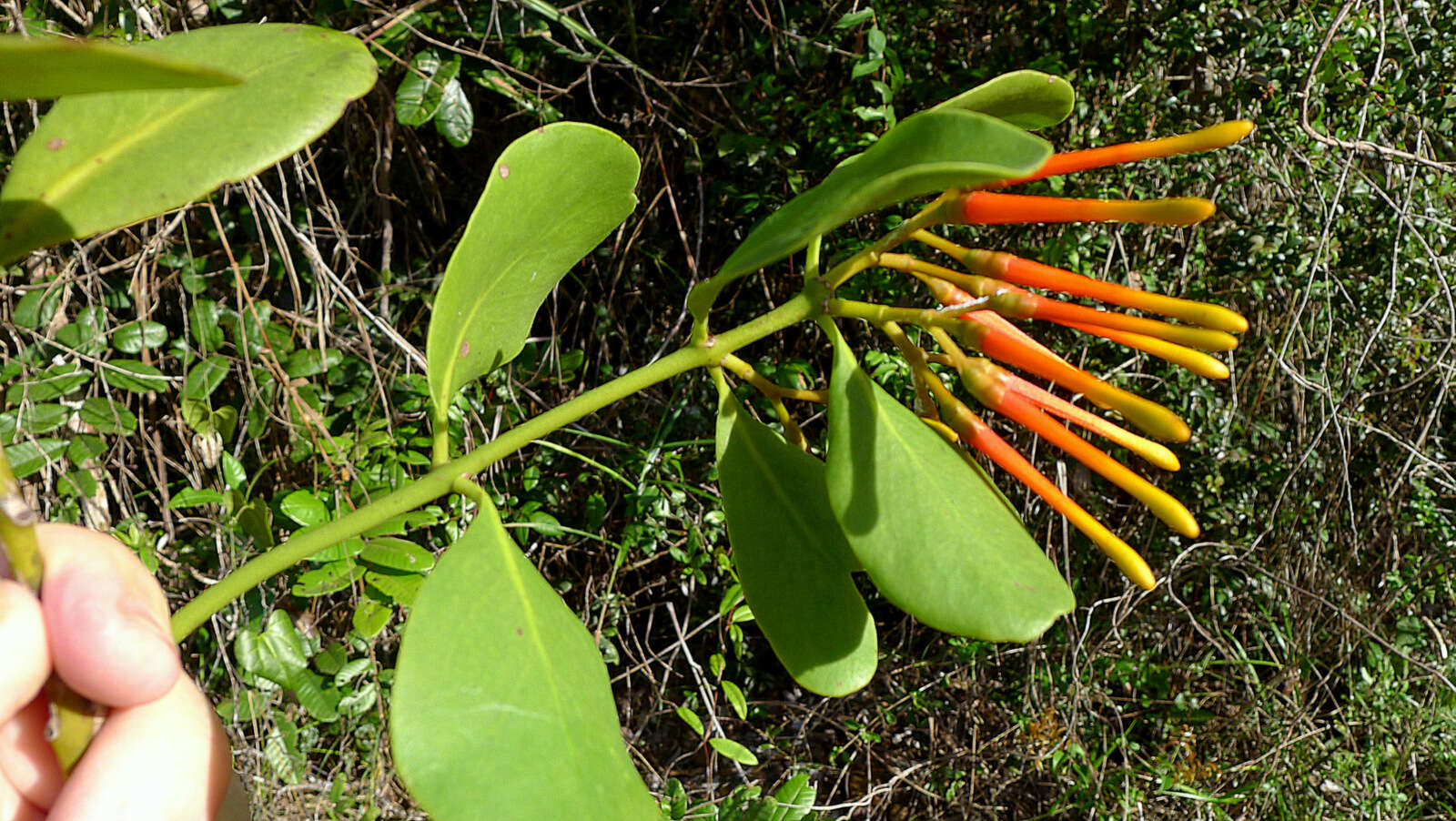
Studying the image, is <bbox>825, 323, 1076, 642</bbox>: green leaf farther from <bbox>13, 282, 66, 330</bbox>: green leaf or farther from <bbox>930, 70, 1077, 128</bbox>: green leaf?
<bbox>13, 282, 66, 330</bbox>: green leaf

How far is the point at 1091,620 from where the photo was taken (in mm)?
2121

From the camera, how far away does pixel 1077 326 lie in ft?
1.55

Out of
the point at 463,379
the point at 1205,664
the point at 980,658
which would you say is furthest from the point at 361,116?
the point at 1205,664

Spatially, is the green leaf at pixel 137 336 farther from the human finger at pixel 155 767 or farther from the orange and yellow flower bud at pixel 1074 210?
the orange and yellow flower bud at pixel 1074 210

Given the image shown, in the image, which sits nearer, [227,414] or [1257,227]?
[227,414]

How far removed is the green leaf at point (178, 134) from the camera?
0.42m

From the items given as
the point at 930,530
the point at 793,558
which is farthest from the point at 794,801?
the point at 930,530

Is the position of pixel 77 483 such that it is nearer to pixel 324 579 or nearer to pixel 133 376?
pixel 133 376

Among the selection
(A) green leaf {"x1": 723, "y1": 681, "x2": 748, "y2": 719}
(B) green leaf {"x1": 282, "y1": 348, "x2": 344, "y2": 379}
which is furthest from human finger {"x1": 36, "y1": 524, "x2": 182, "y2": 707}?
(A) green leaf {"x1": 723, "y1": 681, "x2": 748, "y2": 719}

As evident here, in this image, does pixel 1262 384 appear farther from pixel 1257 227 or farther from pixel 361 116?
pixel 361 116

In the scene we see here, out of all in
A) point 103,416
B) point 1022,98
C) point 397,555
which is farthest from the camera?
point 103,416

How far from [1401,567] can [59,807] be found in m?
2.38

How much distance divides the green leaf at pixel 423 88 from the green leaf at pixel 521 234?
113 centimetres

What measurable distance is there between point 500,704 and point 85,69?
27 cm
